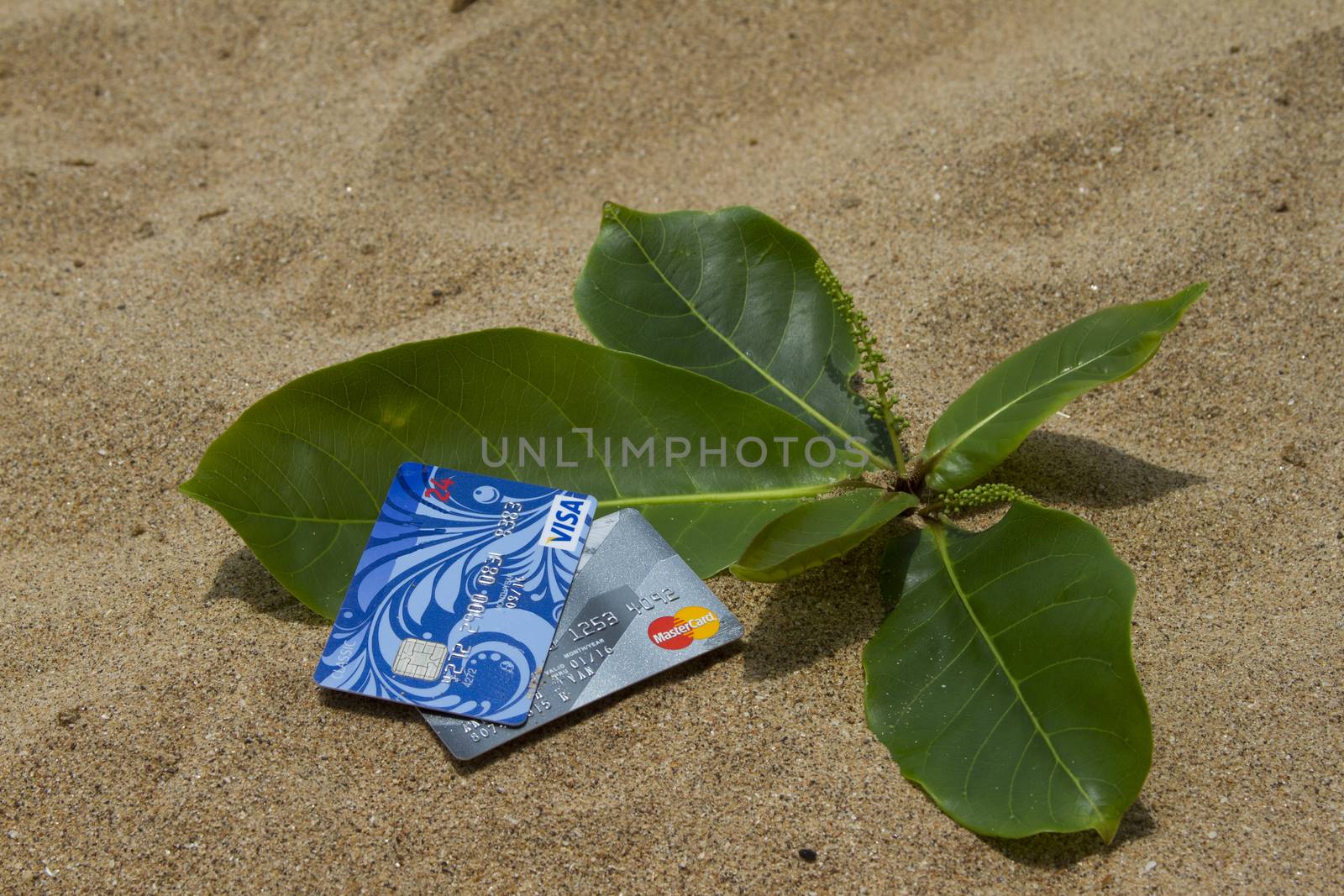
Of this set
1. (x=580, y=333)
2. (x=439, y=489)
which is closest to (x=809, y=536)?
(x=439, y=489)

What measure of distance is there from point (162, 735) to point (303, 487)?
267mm

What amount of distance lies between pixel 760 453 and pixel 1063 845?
18.3 inches

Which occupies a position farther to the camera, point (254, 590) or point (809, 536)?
point (254, 590)

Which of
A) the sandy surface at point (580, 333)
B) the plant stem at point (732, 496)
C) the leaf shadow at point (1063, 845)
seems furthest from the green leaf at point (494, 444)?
the leaf shadow at point (1063, 845)

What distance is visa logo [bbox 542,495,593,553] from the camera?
3.83 feet

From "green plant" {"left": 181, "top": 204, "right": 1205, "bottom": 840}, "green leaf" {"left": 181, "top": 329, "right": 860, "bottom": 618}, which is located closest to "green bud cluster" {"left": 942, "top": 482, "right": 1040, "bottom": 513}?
"green plant" {"left": 181, "top": 204, "right": 1205, "bottom": 840}

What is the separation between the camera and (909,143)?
71.6 inches

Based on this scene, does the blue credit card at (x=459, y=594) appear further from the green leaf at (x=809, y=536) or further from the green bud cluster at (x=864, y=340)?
the green bud cluster at (x=864, y=340)

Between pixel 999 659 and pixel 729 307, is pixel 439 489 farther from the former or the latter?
pixel 999 659

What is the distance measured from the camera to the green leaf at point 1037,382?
1.11 metres

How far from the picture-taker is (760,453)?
1.18m

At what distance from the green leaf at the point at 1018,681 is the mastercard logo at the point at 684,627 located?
0.16m

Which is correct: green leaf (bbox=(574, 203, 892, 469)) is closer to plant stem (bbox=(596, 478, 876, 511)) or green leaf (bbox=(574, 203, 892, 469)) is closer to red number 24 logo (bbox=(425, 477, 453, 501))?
plant stem (bbox=(596, 478, 876, 511))

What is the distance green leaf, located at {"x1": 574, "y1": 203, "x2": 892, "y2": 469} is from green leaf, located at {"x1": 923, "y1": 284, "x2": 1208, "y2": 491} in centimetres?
9
